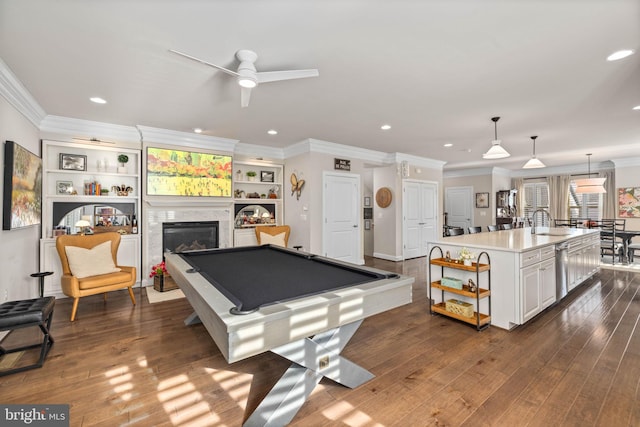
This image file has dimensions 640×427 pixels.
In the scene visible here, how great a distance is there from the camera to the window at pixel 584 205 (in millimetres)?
8227

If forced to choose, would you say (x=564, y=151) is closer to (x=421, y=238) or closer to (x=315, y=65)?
(x=421, y=238)

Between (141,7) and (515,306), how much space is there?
394 cm

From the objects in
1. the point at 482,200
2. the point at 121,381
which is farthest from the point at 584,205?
the point at 121,381

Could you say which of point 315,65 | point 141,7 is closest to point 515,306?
point 315,65

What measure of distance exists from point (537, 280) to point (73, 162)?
6.36m

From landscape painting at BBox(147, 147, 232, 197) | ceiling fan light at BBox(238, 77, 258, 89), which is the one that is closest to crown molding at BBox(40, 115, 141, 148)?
landscape painting at BBox(147, 147, 232, 197)

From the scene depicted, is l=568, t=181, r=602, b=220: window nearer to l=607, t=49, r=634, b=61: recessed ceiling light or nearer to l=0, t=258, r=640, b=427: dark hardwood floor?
l=0, t=258, r=640, b=427: dark hardwood floor

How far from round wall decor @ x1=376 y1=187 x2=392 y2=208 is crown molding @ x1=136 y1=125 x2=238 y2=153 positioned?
143 inches

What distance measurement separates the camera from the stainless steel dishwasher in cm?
352

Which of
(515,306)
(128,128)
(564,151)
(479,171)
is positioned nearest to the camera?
(515,306)

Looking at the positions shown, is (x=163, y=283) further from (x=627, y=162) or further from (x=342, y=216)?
(x=627, y=162)

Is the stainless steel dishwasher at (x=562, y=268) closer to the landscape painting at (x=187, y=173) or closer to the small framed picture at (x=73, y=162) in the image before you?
the landscape painting at (x=187, y=173)

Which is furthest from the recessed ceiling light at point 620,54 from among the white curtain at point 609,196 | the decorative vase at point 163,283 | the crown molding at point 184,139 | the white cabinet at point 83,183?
the white curtain at point 609,196

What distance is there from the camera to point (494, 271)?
3012mm
